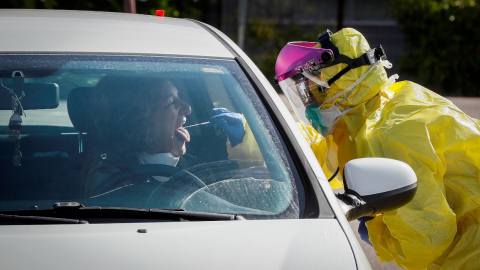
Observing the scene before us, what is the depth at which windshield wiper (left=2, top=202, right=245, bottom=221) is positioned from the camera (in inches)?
62.2

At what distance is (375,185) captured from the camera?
174 cm

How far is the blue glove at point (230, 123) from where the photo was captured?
80.5 inches

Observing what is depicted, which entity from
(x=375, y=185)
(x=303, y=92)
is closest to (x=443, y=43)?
(x=303, y=92)

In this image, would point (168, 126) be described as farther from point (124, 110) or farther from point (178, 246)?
point (178, 246)

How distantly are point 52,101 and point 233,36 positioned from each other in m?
13.5

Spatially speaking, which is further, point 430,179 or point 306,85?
point 306,85

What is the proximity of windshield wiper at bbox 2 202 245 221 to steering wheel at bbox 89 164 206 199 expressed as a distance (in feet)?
0.46

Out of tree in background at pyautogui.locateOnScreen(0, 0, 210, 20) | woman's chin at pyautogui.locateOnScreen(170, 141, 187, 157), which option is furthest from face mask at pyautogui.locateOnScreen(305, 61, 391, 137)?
tree in background at pyautogui.locateOnScreen(0, 0, 210, 20)

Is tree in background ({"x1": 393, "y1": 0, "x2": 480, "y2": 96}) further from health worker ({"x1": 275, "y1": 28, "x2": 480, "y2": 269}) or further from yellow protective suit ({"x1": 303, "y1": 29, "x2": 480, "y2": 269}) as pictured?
yellow protective suit ({"x1": 303, "y1": 29, "x2": 480, "y2": 269})

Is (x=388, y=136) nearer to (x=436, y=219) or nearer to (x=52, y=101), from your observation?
(x=436, y=219)

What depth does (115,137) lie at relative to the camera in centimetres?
187

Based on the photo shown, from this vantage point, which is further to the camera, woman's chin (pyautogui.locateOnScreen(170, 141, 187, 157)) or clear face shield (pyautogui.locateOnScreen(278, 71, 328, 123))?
clear face shield (pyautogui.locateOnScreen(278, 71, 328, 123))

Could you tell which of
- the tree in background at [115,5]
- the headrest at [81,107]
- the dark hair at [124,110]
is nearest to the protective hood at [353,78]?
the dark hair at [124,110]

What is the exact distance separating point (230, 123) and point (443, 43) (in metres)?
13.9
